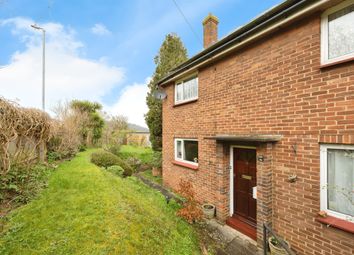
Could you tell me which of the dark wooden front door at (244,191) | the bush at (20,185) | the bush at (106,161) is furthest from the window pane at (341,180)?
the bush at (106,161)

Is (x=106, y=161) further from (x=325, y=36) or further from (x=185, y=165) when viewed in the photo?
(x=325, y=36)

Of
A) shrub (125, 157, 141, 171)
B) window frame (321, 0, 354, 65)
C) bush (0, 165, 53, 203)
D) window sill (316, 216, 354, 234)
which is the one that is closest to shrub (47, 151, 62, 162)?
bush (0, 165, 53, 203)

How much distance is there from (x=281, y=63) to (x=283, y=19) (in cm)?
99

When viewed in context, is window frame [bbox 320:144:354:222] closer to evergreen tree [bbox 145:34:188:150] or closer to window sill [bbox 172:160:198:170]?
window sill [bbox 172:160:198:170]

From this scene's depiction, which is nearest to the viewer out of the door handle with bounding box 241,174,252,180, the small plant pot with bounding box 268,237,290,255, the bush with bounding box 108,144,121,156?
the small plant pot with bounding box 268,237,290,255

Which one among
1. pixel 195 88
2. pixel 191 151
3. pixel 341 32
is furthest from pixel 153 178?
pixel 341 32

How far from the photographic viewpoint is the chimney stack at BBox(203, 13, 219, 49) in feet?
32.5

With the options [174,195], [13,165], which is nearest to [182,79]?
[174,195]

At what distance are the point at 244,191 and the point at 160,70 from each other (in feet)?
38.0

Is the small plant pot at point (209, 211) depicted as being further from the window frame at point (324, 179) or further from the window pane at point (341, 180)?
the window pane at point (341, 180)

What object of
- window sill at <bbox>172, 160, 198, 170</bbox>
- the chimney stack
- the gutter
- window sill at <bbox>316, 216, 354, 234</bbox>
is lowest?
window sill at <bbox>316, 216, 354, 234</bbox>

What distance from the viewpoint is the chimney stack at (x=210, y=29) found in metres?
9.90

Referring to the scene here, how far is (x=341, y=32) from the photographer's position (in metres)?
3.41

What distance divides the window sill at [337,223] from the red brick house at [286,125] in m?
0.02
